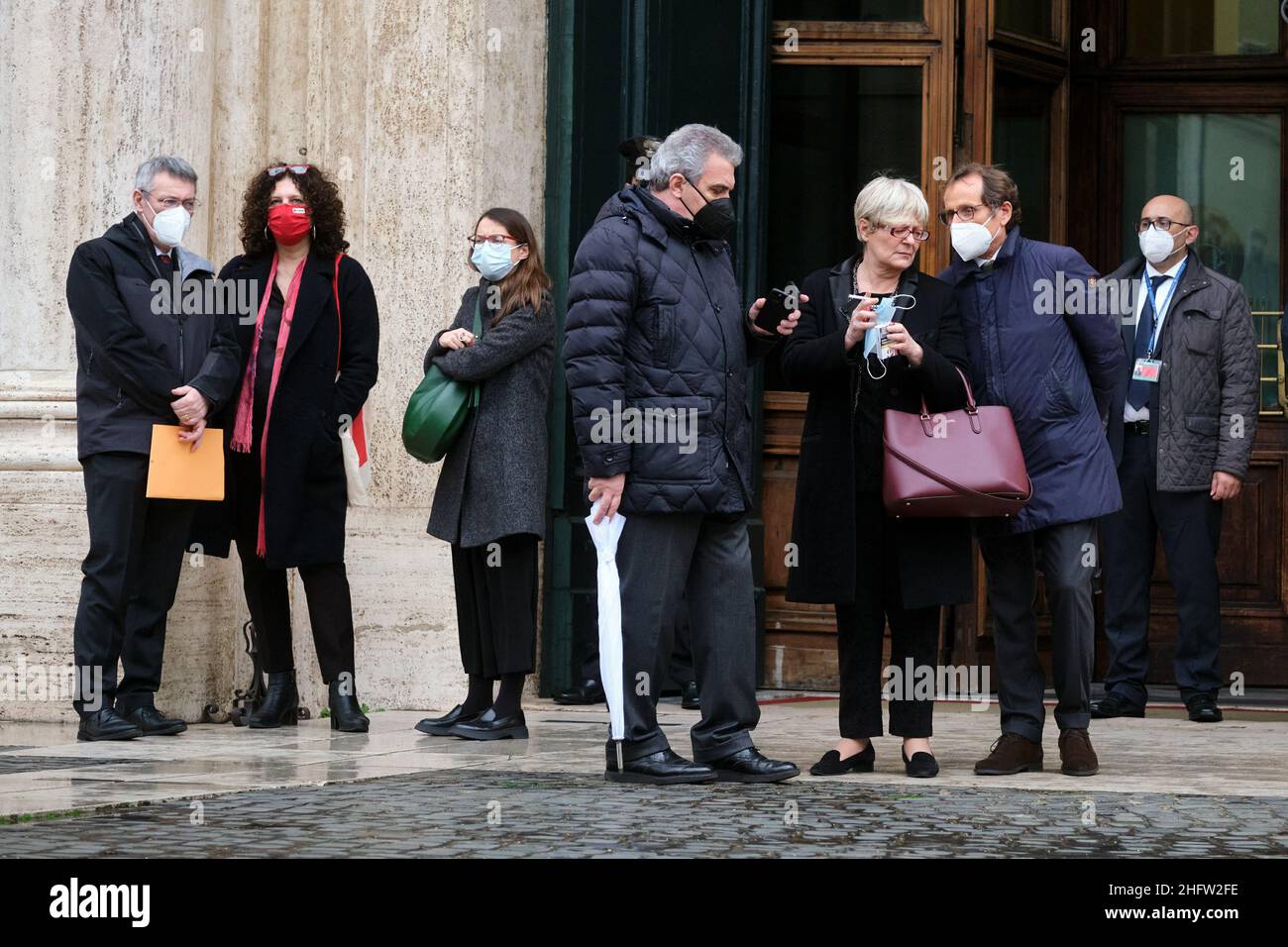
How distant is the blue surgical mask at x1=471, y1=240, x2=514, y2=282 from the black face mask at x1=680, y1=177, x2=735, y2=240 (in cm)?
153

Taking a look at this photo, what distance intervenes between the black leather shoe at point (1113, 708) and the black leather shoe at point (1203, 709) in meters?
0.22

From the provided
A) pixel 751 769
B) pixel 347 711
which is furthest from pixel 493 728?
pixel 751 769

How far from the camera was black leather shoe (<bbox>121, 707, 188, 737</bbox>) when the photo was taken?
7.82 m

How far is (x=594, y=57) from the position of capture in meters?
9.33

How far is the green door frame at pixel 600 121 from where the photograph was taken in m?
9.25

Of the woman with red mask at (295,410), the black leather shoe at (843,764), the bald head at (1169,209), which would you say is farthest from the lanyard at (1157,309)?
the woman with red mask at (295,410)

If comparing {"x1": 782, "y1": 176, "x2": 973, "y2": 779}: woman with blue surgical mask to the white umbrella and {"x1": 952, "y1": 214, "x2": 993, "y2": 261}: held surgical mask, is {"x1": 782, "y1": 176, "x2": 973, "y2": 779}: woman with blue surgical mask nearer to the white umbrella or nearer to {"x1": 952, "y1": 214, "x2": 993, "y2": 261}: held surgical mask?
{"x1": 952, "y1": 214, "x2": 993, "y2": 261}: held surgical mask

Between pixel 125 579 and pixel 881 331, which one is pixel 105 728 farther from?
pixel 881 331

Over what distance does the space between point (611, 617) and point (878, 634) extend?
33.5 inches

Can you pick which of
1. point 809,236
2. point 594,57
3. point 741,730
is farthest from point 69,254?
point 741,730

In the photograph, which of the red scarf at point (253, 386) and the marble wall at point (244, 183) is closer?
the red scarf at point (253, 386)

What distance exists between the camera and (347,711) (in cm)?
801

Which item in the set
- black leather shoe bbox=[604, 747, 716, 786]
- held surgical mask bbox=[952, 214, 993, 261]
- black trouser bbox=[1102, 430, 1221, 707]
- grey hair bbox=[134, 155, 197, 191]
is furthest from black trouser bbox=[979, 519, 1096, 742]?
grey hair bbox=[134, 155, 197, 191]

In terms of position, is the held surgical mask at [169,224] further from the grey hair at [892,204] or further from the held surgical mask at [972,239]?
the held surgical mask at [972,239]
